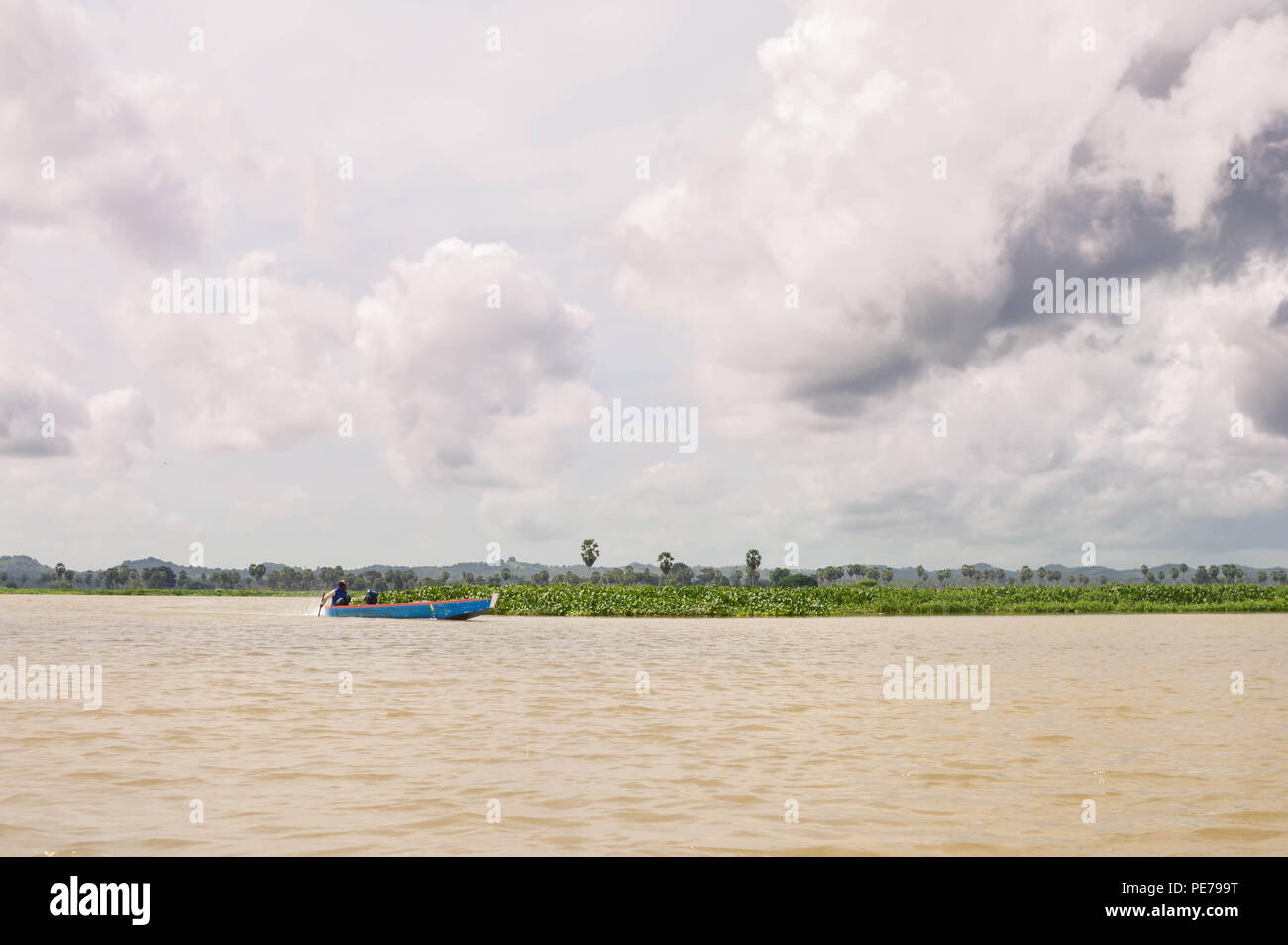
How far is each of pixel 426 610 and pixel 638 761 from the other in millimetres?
38088

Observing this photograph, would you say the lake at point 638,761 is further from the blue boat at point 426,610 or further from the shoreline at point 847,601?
the shoreline at point 847,601

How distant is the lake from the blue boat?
2267 centimetres

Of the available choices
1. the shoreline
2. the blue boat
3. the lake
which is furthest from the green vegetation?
the lake

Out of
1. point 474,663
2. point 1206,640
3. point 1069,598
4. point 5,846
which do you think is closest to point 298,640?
point 474,663

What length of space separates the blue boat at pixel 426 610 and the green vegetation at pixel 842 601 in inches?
369

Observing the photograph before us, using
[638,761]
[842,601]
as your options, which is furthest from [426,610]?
[638,761]

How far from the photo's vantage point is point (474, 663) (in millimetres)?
23188

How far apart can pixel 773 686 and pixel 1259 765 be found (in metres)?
9.15

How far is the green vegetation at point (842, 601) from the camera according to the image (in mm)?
55875

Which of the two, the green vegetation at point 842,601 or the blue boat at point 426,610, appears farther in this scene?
the green vegetation at point 842,601

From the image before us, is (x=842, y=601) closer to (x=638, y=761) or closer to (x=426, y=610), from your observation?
(x=426, y=610)

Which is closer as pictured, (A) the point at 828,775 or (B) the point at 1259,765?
(A) the point at 828,775

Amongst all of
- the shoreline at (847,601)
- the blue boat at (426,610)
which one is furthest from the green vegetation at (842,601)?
the blue boat at (426,610)
